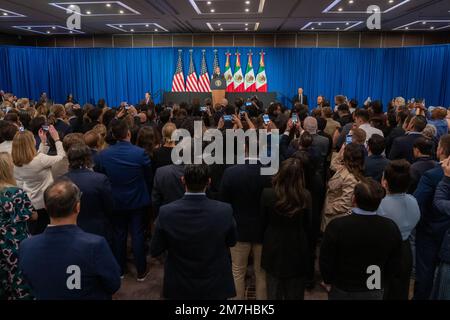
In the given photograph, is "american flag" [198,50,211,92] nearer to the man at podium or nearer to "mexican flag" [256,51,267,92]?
the man at podium

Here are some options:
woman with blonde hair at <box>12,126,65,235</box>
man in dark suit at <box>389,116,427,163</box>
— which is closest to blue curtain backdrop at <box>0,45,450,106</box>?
man in dark suit at <box>389,116,427,163</box>

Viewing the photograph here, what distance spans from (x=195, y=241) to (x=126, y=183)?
1.63 meters

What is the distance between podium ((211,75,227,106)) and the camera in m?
12.6

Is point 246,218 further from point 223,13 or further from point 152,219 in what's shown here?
point 223,13

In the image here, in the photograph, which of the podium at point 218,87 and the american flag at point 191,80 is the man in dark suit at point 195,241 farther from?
the american flag at point 191,80

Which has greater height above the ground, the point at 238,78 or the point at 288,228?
the point at 238,78

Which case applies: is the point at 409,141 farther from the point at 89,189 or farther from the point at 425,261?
the point at 89,189

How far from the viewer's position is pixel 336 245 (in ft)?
6.98

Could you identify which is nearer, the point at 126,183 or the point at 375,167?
the point at 375,167

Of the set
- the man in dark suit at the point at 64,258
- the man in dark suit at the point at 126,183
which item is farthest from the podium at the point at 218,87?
the man in dark suit at the point at 64,258

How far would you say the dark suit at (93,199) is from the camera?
113 inches

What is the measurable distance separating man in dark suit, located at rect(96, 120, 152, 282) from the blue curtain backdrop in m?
10.6

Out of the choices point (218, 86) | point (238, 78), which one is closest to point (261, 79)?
point (238, 78)

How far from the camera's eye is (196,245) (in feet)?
7.11
